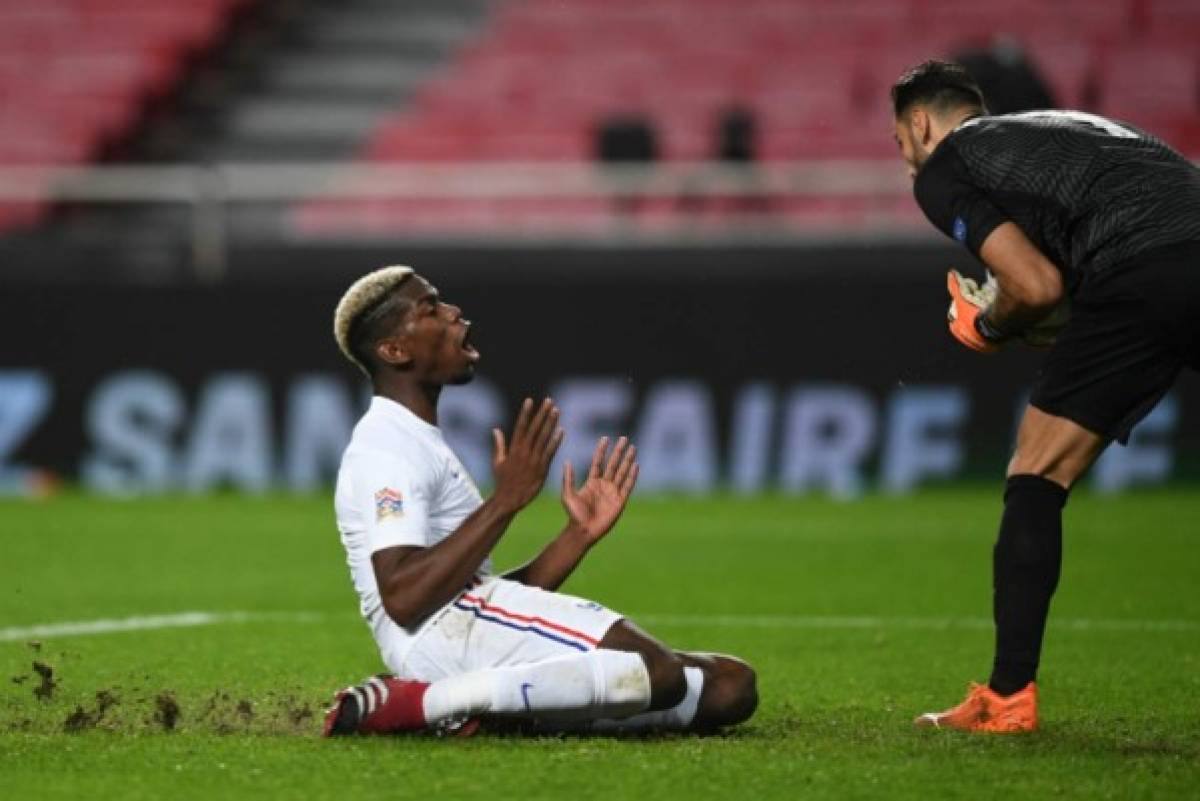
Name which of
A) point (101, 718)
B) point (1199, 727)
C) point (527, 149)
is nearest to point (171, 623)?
point (101, 718)

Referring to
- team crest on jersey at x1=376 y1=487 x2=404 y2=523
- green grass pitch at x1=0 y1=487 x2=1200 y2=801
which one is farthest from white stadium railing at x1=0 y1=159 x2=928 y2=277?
team crest on jersey at x1=376 y1=487 x2=404 y2=523

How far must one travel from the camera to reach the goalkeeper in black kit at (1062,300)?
629 cm

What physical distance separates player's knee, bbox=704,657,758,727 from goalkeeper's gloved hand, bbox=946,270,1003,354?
3.65ft

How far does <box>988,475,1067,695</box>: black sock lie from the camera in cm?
632

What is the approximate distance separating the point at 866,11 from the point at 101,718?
1416 centimetres

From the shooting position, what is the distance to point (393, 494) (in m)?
6.14

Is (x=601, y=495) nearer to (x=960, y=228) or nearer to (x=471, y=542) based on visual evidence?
(x=471, y=542)

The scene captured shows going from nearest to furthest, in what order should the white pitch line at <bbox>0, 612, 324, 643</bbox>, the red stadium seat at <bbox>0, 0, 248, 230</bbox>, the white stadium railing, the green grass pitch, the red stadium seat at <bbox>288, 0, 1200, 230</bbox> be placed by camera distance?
1. the green grass pitch
2. the white pitch line at <bbox>0, 612, 324, 643</bbox>
3. the white stadium railing
4. the red stadium seat at <bbox>288, 0, 1200, 230</bbox>
5. the red stadium seat at <bbox>0, 0, 248, 230</bbox>

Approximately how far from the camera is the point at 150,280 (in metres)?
16.3

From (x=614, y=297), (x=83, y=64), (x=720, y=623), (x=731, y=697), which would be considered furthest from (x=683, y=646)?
(x=83, y=64)

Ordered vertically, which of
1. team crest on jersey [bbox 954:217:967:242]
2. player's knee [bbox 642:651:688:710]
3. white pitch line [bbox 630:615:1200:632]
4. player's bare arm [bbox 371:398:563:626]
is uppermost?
team crest on jersey [bbox 954:217:967:242]

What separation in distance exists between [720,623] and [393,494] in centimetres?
375

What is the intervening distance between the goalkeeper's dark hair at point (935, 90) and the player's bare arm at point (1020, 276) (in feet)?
1.67

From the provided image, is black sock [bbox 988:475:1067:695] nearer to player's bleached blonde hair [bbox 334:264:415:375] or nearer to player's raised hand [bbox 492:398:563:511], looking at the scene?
player's raised hand [bbox 492:398:563:511]
